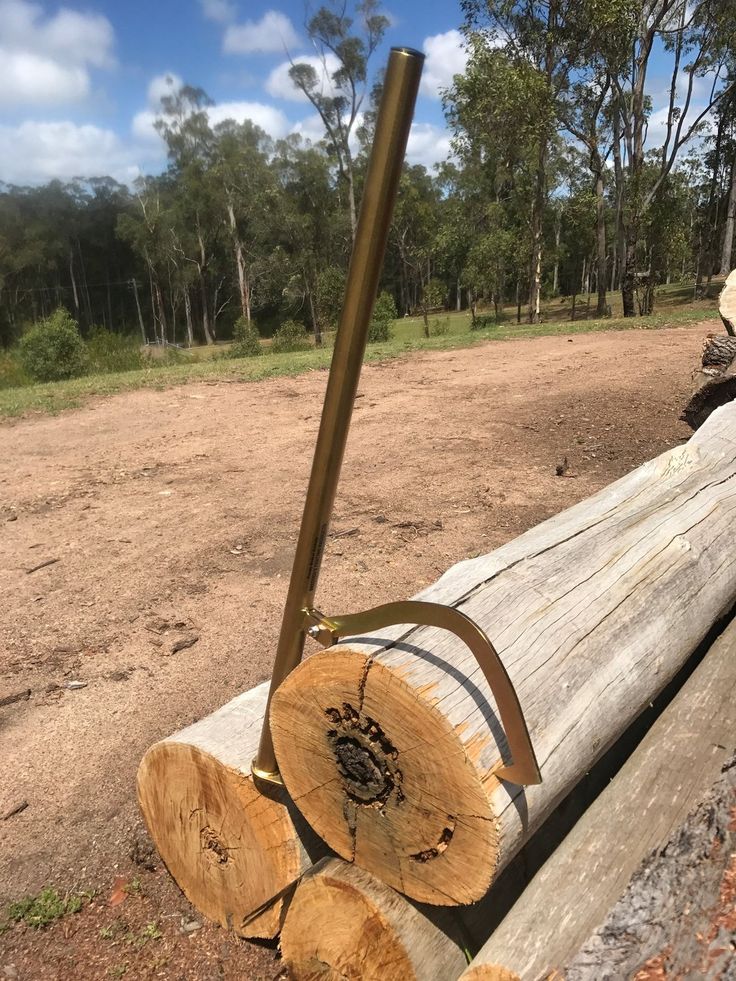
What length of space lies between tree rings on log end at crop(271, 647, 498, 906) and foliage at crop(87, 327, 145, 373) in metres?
14.9

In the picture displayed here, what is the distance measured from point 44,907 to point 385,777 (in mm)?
1222

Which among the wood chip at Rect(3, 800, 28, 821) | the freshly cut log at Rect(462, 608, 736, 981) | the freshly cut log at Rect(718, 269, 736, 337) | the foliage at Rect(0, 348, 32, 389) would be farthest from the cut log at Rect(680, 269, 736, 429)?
the foliage at Rect(0, 348, 32, 389)

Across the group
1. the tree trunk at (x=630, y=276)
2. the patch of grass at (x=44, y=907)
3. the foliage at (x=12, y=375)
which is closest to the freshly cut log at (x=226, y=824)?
the patch of grass at (x=44, y=907)

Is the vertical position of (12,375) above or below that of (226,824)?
above

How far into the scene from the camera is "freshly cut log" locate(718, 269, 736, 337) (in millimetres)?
6323

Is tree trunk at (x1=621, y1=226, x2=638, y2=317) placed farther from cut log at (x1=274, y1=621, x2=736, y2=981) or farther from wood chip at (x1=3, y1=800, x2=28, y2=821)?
wood chip at (x1=3, y1=800, x2=28, y2=821)

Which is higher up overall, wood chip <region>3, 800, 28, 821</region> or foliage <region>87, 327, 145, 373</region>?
foliage <region>87, 327, 145, 373</region>

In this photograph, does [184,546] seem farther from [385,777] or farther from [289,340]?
[289,340]

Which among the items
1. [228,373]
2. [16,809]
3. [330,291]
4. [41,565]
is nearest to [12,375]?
[228,373]

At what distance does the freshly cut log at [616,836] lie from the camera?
1.26 metres

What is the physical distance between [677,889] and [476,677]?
462 mm

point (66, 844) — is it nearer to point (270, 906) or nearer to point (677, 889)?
point (270, 906)

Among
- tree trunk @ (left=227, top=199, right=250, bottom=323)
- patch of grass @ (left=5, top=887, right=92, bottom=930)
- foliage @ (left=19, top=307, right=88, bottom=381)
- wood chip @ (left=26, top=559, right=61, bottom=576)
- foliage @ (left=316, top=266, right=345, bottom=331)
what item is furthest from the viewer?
tree trunk @ (left=227, top=199, right=250, bottom=323)

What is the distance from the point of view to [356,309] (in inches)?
48.1
